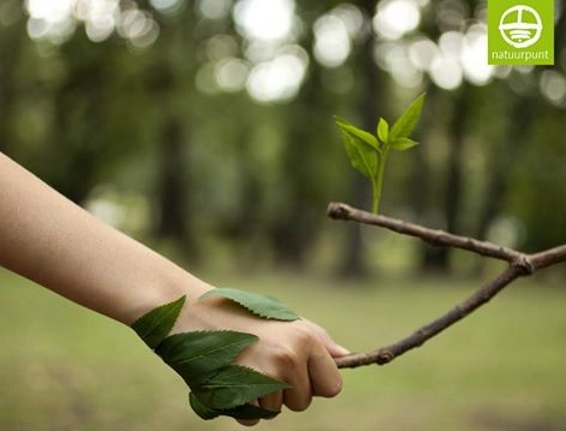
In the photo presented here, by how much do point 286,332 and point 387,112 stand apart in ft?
8.62

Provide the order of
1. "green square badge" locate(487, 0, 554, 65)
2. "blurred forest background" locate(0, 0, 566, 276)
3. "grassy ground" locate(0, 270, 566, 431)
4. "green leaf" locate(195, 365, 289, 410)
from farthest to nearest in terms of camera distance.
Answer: "blurred forest background" locate(0, 0, 566, 276) → "grassy ground" locate(0, 270, 566, 431) → "green square badge" locate(487, 0, 554, 65) → "green leaf" locate(195, 365, 289, 410)

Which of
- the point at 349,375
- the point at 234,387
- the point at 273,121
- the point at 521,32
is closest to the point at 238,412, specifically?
the point at 234,387

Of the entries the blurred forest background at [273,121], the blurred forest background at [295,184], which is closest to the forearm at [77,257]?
the blurred forest background at [295,184]

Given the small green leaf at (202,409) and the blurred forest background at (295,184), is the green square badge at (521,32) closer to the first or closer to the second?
the small green leaf at (202,409)

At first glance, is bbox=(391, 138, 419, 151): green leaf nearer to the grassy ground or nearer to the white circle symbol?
the white circle symbol

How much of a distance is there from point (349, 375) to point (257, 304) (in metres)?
1.16

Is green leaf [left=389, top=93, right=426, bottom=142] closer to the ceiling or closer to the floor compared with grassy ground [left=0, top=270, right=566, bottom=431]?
closer to the ceiling

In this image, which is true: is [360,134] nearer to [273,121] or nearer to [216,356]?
[216,356]

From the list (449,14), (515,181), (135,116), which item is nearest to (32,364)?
(135,116)

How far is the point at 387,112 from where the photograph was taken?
275cm

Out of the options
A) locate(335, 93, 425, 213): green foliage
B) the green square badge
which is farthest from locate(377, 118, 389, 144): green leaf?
the green square badge

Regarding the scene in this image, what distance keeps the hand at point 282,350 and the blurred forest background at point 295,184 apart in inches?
24.9

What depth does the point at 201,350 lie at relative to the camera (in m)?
0.18

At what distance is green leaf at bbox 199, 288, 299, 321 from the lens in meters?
0.18
